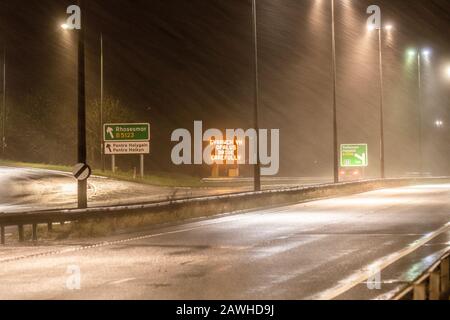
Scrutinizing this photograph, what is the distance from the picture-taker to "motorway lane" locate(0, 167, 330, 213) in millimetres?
43469

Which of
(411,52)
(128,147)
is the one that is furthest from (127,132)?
(411,52)

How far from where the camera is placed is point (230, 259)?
1655 centimetres

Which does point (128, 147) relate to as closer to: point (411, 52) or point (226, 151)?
point (226, 151)

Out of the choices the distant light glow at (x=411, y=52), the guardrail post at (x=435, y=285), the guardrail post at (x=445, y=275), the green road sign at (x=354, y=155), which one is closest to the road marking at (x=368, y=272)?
the guardrail post at (x=445, y=275)

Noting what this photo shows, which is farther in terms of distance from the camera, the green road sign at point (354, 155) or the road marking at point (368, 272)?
the green road sign at point (354, 155)

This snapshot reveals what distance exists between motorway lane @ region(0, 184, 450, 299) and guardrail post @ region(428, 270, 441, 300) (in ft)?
7.02

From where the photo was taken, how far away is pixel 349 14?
48.8 meters

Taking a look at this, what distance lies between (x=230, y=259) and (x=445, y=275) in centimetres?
662

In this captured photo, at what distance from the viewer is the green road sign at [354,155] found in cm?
6128

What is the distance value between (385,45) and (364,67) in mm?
2381

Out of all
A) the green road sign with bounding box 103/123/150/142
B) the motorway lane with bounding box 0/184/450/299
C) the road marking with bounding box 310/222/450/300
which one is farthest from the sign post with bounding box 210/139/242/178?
the road marking with bounding box 310/222/450/300

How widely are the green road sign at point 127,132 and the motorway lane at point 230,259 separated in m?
24.7

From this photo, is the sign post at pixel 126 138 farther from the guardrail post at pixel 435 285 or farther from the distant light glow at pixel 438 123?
the distant light glow at pixel 438 123
